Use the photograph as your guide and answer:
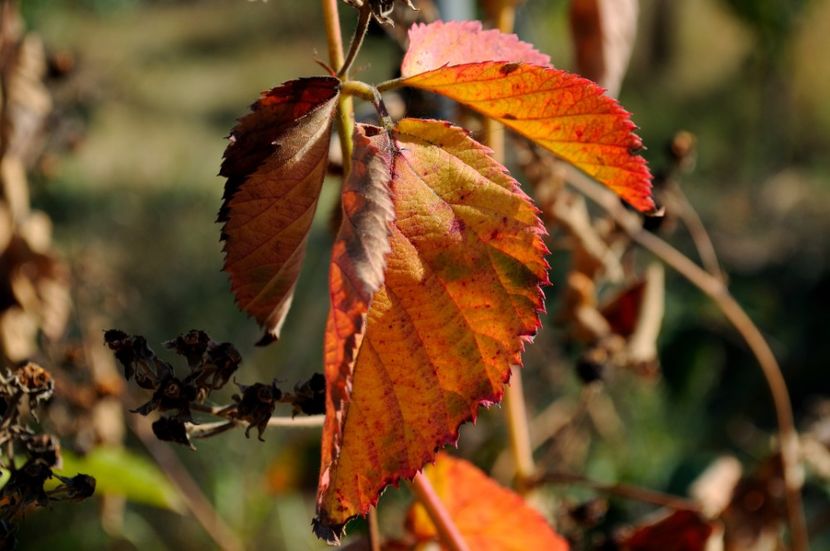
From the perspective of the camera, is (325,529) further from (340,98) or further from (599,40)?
(599,40)

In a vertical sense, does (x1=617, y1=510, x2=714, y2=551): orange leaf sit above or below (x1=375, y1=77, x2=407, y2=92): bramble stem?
below

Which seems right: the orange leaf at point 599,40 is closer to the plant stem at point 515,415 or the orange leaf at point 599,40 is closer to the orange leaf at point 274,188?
the plant stem at point 515,415

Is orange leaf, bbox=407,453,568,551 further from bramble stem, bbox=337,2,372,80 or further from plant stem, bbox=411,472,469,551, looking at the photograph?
bramble stem, bbox=337,2,372,80

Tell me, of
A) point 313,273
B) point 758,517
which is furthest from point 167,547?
point 758,517

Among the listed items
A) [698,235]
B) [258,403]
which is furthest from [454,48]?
[698,235]

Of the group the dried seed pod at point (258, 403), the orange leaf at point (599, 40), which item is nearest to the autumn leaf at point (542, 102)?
the dried seed pod at point (258, 403)

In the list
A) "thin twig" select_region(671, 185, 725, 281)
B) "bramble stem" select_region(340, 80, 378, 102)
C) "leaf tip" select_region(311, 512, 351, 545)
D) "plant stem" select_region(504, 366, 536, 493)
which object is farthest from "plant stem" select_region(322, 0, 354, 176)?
"thin twig" select_region(671, 185, 725, 281)
